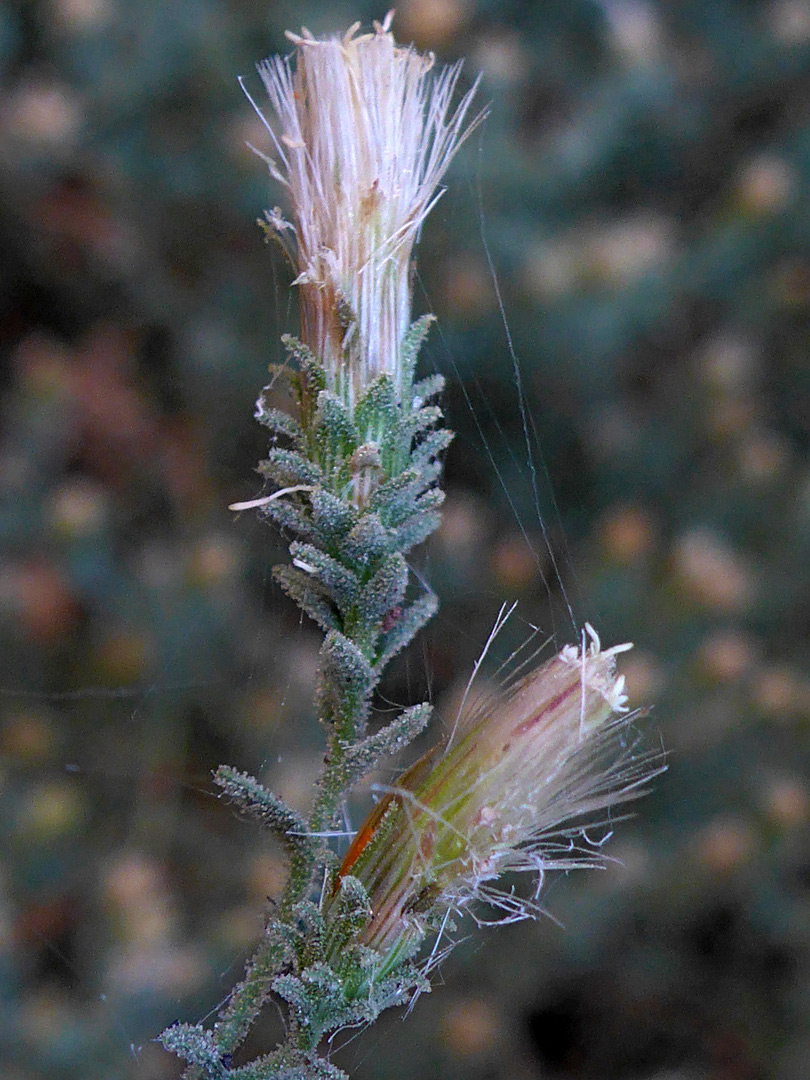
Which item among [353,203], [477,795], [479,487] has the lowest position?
[479,487]

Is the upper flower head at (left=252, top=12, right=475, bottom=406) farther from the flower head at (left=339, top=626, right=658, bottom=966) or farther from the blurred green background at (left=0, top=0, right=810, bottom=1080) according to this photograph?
the blurred green background at (left=0, top=0, right=810, bottom=1080)

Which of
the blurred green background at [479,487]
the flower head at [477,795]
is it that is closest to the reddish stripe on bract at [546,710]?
the flower head at [477,795]

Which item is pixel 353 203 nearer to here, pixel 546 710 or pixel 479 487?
pixel 546 710

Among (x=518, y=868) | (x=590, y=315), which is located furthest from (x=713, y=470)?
(x=518, y=868)

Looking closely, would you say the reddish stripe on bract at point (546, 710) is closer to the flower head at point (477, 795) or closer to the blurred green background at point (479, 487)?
the flower head at point (477, 795)

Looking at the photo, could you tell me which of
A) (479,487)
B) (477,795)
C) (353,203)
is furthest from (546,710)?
(479,487)

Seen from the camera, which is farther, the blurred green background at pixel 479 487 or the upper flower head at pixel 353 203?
the blurred green background at pixel 479 487
